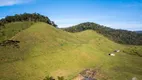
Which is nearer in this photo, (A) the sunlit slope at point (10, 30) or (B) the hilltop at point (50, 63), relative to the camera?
(B) the hilltop at point (50, 63)

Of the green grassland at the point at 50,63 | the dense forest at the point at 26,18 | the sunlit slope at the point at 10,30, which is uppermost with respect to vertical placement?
the dense forest at the point at 26,18

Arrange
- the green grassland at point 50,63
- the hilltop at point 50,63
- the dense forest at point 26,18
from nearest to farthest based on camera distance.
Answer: the green grassland at point 50,63
the hilltop at point 50,63
the dense forest at point 26,18

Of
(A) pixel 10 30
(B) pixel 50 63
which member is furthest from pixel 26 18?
(B) pixel 50 63

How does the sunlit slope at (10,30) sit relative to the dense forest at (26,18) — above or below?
below

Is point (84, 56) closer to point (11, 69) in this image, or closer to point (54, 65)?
point (54, 65)

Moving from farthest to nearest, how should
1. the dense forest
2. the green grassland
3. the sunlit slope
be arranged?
the dense forest, the sunlit slope, the green grassland

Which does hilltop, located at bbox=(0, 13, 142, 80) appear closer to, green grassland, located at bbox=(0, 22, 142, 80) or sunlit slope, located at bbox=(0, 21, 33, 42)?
green grassland, located at bbox=(0, 22, 142, 80)

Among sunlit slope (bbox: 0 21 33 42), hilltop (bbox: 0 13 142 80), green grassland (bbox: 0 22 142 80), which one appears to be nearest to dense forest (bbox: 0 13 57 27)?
sunlit slope (bbox: 0 21 33 42)

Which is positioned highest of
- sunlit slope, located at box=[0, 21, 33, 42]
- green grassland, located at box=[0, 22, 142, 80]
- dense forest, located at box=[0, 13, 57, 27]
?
dense forest, located at box=[0, 13, 57, 27]

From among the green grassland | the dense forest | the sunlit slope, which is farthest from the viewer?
the dense forest

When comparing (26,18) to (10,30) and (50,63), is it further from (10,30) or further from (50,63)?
(50,63)

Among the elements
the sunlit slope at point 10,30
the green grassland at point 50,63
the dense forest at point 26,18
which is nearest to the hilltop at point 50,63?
the green grassland at point 50,63

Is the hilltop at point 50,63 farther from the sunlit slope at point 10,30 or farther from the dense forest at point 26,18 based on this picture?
the dense forest at point 26,18
